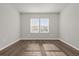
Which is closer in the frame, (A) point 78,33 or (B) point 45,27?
(A) point 78,33

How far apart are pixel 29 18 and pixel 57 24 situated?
1.66m

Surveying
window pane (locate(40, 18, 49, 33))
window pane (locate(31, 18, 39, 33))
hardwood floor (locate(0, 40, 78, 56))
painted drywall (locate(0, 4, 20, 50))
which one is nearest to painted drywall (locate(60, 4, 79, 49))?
hardwood floor (locate(0, 40, 78, 56))

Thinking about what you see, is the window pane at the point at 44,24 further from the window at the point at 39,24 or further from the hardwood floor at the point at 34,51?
the hardwood floor at the point at 34,51

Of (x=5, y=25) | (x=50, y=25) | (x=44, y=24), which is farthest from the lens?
Result: (x=44, y=24)

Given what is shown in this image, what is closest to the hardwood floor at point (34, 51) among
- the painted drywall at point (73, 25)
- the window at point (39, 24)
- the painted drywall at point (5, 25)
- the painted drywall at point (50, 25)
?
the painted drywall at point (5, 25)

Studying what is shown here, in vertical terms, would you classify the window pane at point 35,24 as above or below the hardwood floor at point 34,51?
above

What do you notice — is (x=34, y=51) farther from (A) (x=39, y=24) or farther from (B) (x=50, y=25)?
(B) (x=50, y=25)

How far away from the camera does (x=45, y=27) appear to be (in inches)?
265

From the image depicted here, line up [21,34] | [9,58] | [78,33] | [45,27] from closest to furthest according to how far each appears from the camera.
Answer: [9,58], [78,33], [21,34], [45,27]

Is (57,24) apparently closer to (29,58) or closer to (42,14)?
(42,14)

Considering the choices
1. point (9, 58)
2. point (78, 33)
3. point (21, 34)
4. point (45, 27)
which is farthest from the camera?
point (45, 27)

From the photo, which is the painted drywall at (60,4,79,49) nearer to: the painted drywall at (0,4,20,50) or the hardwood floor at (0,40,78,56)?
the hardwood floor at (0,40,78,56)

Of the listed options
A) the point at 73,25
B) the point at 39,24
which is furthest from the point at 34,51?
the point at 39,24

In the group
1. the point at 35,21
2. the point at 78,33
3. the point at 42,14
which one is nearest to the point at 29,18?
the point at 35,21
